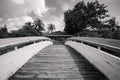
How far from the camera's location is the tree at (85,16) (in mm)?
41625

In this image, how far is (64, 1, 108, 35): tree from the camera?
1639 inches

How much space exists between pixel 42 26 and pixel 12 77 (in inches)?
2821

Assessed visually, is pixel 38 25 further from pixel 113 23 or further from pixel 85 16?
pixel 113 23

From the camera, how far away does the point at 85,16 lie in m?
41.7

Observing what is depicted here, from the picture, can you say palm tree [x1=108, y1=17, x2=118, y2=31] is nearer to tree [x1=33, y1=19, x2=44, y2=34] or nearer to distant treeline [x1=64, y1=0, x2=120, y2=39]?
distant treeline [x1=64, y1=0, x2=120, y2=39]

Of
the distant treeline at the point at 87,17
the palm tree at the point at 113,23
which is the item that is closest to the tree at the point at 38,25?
the distant treeline at the point at 87,17

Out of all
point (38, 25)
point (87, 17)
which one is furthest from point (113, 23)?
point (38, 25)

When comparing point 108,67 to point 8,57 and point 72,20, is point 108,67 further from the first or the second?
point 72,20

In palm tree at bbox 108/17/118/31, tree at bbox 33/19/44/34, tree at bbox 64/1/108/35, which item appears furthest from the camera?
tree at bbox 33/19/44/34

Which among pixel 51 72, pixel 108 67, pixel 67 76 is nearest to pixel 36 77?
pixel 51 72

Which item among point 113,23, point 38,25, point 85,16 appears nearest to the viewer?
point 85,16

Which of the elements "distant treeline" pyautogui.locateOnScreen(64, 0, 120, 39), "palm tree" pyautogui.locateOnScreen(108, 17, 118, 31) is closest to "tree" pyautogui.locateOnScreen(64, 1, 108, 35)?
"distant treeline" pyautogui.locateOnScreen(64, 0, 120, 39)

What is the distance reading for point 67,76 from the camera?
295cm

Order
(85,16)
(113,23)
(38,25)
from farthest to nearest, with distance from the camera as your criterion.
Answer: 1. (38,25)
2. (113,23)
3. (85,16)
